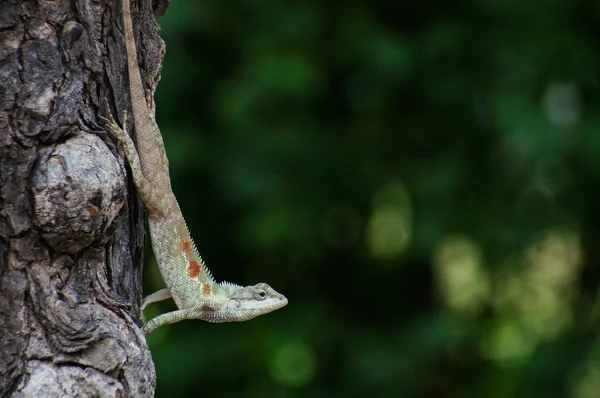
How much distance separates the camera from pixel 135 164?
11.9 ft

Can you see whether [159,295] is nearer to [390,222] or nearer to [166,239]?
[166,239]

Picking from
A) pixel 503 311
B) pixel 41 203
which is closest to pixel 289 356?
pixel 503 311

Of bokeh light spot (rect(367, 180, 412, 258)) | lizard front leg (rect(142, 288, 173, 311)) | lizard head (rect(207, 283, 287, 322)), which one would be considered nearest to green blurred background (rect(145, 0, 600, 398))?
bokeh light spot (rect(367, 180, 412, 258))

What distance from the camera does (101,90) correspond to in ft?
10.5

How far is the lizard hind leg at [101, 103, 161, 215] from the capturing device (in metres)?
3.26

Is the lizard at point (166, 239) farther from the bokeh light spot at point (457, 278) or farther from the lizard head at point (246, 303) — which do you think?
the bokeh light spot at point (457, 278)

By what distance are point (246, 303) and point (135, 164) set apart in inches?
48.3

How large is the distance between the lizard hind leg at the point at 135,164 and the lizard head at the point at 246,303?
71cm

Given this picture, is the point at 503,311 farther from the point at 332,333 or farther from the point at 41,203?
the point at 41,203

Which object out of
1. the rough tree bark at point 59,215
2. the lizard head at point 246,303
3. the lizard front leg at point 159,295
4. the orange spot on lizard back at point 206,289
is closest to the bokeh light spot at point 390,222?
the lizard head at point 246,303

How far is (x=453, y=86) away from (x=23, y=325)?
5.54 metres

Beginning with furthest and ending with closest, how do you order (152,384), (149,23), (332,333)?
1. (332,333)
2. (149,23)
3. (152,384)

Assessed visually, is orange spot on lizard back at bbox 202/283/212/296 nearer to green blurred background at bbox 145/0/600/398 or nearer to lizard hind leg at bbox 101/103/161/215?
lizard hind leg at bbox 101/103/161/215

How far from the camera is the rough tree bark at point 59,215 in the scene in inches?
113
